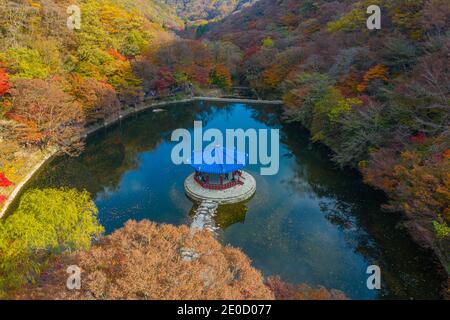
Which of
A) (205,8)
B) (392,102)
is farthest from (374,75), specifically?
(205,8)

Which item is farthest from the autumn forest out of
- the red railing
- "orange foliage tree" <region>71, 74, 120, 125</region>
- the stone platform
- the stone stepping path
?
the red railing

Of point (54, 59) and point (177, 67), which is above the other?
point (177, 67)

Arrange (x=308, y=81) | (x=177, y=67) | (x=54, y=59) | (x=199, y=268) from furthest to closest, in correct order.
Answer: (x=177, y=67), (x=308, y=81), (x=54, y=59), (x=199, y=268)

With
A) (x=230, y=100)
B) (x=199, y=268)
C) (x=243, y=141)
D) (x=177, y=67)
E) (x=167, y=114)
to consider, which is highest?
(x=177, y=67)

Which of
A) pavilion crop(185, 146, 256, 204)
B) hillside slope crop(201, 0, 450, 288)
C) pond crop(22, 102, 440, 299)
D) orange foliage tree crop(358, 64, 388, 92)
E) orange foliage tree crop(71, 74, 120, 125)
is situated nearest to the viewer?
hillside slope crop(201, 0, 450, 288)

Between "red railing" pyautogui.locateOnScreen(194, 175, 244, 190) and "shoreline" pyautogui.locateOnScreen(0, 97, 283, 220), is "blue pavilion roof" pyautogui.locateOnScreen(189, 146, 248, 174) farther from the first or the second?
"shoreline" pyautogui.locateOnScreen(0, 97, 283, 220)

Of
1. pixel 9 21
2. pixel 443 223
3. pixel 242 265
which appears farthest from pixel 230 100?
pixel 242 265

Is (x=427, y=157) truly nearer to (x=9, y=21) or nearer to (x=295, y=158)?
(x=295, y=158)
